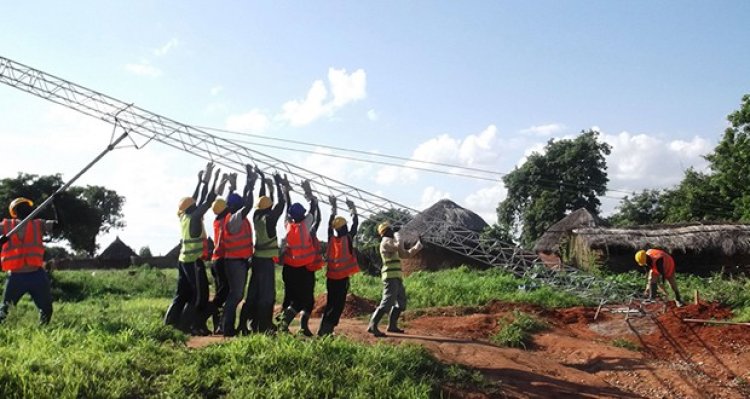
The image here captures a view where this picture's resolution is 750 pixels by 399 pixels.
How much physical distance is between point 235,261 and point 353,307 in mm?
5713

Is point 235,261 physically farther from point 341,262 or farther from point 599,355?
point 599,355

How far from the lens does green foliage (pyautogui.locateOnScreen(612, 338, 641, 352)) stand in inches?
400

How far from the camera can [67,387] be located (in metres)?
5.20

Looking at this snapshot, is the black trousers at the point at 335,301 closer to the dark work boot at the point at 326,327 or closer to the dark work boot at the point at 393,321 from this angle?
Result: the dark work boot at the point at 326,327

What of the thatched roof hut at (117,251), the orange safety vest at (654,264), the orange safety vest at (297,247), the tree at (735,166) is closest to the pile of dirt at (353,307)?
the orange safety vest at (297,247)

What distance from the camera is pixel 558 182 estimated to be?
35562mm

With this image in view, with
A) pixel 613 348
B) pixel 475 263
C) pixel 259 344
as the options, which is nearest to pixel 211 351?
pixel 259 344

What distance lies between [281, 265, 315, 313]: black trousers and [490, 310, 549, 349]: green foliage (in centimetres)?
316

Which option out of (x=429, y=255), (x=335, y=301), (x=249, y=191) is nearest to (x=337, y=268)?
(x=335, y=301)

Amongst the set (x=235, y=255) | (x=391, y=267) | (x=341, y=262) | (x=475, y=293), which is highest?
(x=235, y=255)

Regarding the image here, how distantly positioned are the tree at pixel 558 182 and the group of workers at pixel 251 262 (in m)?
26.9

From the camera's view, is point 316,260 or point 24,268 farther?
point 316,260

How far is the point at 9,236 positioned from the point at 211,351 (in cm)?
349

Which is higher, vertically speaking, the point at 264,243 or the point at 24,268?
the point at 264,243
